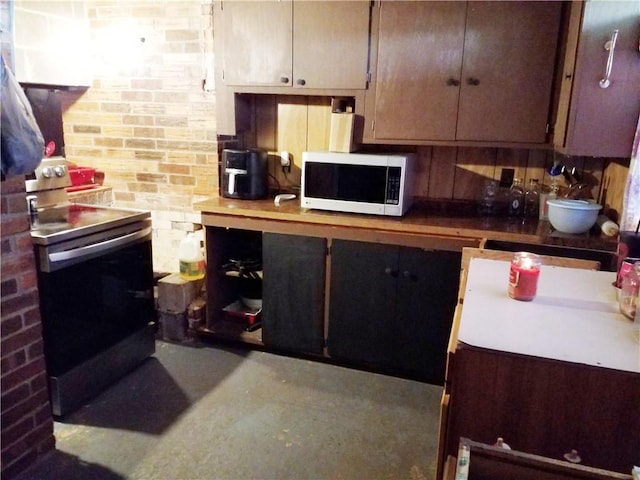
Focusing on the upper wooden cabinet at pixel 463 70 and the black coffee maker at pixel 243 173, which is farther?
the black coffee maker at pixel 243 173

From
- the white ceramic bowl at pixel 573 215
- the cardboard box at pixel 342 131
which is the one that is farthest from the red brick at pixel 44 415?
the white ceramic bowl at pixel 573 215

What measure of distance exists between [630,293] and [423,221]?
4.13 feet

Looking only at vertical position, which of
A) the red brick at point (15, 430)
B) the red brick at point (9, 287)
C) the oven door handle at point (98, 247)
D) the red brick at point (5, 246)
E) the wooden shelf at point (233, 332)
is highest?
the red brick at point (5, 246)

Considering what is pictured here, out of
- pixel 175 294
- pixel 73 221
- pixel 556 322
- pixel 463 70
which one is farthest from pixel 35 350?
pixel 463 70

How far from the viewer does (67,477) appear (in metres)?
1.86

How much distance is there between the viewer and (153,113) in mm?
3104

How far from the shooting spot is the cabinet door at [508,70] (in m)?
2.29

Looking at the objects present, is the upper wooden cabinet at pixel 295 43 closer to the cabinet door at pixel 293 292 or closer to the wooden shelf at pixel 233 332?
the cabinet door at pixel 293 292

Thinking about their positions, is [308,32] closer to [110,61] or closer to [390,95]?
[390,95]

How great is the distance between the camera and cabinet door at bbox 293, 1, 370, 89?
8.32 feet

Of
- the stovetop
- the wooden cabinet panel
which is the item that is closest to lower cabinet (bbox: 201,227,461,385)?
the stovetop

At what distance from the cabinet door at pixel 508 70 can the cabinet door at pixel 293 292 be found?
1019 mm

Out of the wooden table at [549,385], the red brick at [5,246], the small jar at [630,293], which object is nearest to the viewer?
the wooden table at [549,385]

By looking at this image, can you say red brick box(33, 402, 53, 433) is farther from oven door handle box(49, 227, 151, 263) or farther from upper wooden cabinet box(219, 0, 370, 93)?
upper wooden cabinet box(219, 0, 370, 93)
